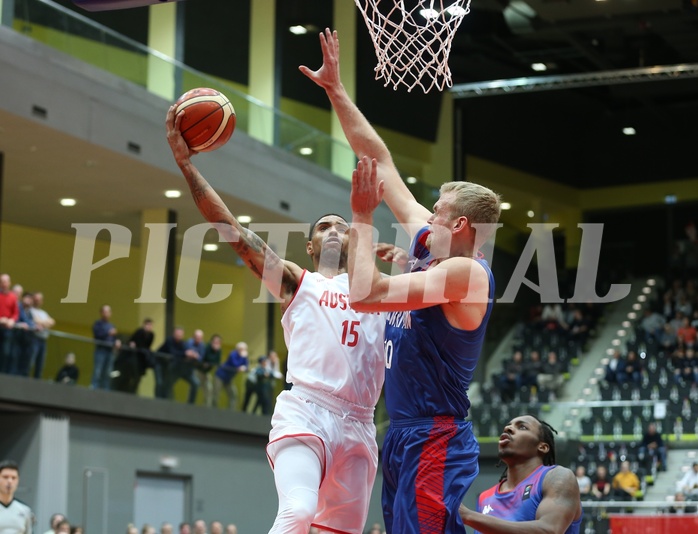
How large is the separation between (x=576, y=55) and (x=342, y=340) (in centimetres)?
2522

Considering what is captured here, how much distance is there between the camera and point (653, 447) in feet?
74.2

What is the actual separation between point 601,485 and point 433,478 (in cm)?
1689

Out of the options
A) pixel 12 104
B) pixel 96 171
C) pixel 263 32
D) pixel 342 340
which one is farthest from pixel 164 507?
pixel 342 340

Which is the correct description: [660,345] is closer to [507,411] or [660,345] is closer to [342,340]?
[507,411]

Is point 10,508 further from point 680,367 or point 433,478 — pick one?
point 680,367

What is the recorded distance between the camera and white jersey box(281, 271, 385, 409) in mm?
5824

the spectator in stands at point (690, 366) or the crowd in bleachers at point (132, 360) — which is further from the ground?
the spectator in stands at point (690, 366)

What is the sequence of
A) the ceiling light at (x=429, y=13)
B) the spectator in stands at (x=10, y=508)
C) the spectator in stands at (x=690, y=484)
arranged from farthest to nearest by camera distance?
the spectator in stands at (x=690, y=484) → the spectator in stands at (x=10, y=508) → the ceiling light at (x=429, y=13)

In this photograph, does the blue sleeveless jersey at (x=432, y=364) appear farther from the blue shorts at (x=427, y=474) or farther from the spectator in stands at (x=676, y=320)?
the spectator in stands at (x=676, y=320)

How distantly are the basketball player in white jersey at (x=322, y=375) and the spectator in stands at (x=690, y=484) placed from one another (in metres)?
15.1

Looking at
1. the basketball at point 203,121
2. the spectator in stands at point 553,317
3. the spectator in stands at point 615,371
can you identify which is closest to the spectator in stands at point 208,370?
the spectator in stands at point 615,371

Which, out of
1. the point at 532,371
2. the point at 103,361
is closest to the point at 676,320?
the point at 532,371

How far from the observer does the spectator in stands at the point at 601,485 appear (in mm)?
20719

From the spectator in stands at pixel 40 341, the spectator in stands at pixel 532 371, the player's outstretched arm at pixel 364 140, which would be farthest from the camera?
the spectator in stands at pixel 532 371
